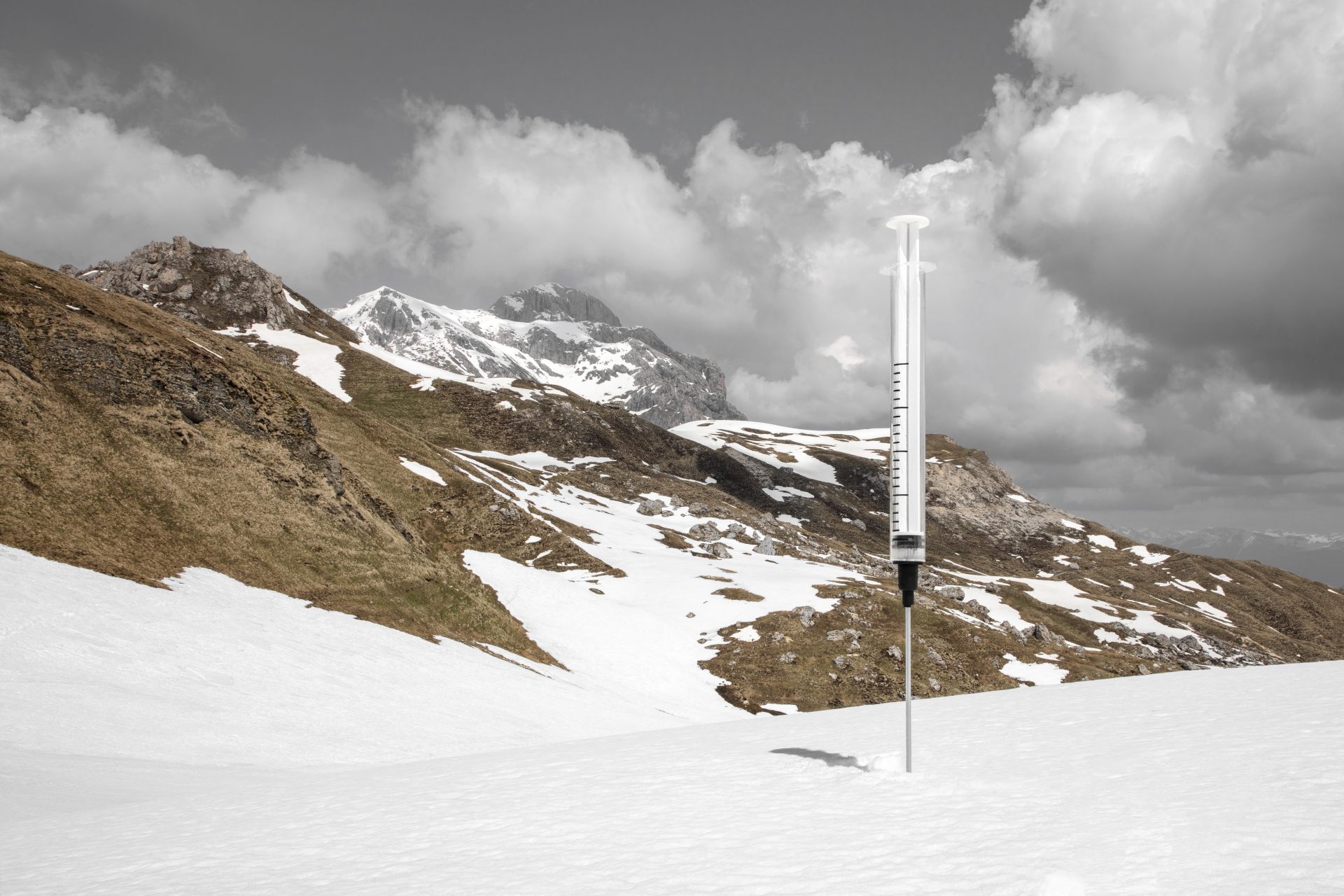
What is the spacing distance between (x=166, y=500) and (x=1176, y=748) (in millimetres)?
44342

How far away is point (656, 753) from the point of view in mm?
14906

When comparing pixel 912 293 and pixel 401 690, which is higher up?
pixel 912 293

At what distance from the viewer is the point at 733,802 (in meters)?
11.0

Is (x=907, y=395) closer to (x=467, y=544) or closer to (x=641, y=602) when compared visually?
(x=641, y=602)

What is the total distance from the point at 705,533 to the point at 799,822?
101 metres

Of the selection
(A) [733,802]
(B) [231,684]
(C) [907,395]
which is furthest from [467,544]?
(A) [733,802]

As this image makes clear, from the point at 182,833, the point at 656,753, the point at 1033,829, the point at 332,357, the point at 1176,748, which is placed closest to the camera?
the point at 1033,829

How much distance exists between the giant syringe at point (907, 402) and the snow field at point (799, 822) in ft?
9.82

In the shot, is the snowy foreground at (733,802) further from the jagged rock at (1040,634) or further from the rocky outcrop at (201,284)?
the rocky outcrop at (201,284)

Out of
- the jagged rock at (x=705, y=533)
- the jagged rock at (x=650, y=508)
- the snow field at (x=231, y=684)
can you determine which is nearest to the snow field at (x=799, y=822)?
the snow field at (x=231, y=684)

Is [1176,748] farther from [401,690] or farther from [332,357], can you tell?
[332,357]

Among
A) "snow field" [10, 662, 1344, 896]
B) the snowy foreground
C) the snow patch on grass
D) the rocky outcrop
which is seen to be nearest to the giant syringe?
"snow field" [10, 662, 1344, 896]

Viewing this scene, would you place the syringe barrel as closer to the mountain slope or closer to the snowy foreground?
the snowy foreground

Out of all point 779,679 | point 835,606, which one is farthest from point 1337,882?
point 835,606
